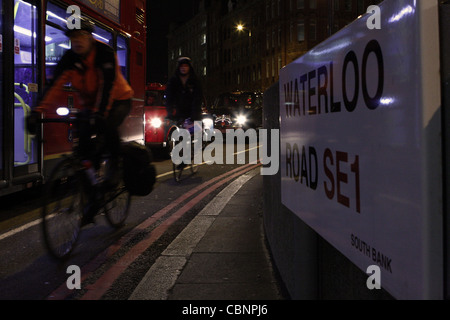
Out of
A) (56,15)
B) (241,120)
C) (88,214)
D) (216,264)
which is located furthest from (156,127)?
(241,120)

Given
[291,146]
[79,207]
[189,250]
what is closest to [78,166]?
[79,207]

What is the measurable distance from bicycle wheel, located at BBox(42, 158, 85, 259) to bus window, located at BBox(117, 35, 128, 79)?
582 centimetres

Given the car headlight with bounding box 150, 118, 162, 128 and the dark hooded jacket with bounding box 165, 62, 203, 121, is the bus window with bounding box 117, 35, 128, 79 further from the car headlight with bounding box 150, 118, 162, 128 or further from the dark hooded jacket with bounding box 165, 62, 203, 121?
Answer: the car headlight with bounding box 150, 118, 162, 128

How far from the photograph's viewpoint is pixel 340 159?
211cm

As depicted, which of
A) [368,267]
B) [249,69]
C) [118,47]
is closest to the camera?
[368,267]

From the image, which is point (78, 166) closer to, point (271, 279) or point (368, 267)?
point (271, 279)

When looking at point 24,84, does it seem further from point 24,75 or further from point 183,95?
point 183,95

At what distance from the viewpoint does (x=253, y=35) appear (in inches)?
2965

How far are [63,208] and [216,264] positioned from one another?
54.8 inches

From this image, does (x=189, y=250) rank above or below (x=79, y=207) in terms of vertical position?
below

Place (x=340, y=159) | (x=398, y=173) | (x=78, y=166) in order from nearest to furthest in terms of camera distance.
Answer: (x=398, y=173) → (x=340, y=159) → (x=78, y=166)

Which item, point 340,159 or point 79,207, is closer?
point 340,159

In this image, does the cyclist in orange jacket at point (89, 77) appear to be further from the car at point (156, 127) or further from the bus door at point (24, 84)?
the car at point (156, 127)
